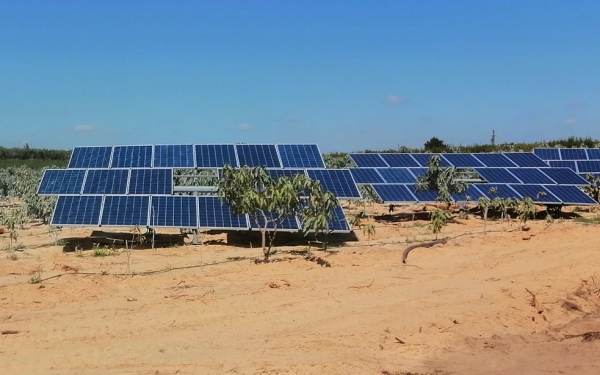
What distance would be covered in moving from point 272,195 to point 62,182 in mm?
9438

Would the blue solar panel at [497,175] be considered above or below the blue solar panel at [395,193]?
above

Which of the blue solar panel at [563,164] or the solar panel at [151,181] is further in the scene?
the blue solar panel at [563,164]

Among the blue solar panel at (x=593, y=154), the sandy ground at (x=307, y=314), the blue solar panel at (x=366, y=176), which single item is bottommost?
the sandy ground at (x=307, y=314)

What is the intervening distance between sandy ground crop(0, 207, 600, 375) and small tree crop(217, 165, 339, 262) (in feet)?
4.00

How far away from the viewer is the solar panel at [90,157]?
20844mm

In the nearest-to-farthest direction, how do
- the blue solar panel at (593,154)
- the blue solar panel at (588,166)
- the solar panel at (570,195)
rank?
the solar panel at (570,195) < the blue solar panel at (588,166) < the blue solar panel at (593,154)

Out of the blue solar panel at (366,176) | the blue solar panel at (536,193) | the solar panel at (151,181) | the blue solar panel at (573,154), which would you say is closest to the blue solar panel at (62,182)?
the solar panel at (151,181)

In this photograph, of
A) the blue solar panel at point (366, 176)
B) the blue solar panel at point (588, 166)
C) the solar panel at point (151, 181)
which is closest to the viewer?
the solar panel at point (151, 181)

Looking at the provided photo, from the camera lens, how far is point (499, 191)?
2452 cm

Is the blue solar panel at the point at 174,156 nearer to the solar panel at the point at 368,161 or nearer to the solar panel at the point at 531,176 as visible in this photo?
the solar panel at the point at 368,161

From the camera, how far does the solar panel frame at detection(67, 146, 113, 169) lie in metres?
20.8

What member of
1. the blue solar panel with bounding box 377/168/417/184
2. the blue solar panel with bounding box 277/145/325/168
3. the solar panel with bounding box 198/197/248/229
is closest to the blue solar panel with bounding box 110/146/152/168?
the solar panel with bounding box 198/197/248/229

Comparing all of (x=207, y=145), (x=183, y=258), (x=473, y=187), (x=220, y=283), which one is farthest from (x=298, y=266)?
(x=473, y=187)

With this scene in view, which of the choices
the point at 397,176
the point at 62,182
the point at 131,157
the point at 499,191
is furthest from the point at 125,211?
the point at 499,191
